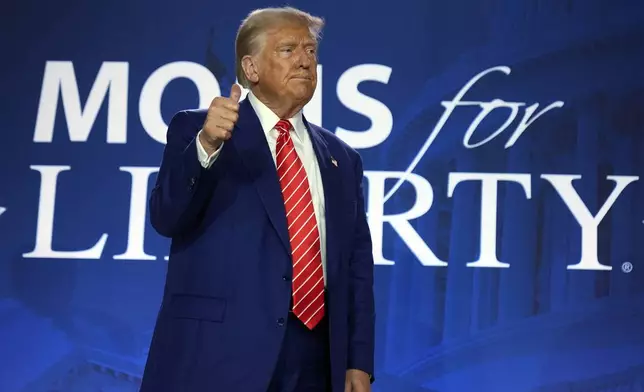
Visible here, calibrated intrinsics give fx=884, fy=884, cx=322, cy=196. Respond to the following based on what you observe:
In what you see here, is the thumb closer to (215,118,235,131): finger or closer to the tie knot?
(215,118,235,131): finger

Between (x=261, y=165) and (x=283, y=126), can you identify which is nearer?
(x=261, y=165)

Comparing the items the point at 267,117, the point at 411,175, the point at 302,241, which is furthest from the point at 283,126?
the point at 411,175

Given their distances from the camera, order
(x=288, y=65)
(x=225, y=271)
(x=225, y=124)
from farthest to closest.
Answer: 1. (x=288, y=65)
2. (x=225, y=271)
3. (x=225, y=124)

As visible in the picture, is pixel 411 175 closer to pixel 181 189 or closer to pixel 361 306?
pixel 361 306

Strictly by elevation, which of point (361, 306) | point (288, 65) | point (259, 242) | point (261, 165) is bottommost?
point (361, 306)

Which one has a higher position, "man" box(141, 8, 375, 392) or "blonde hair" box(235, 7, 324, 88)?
"blonde hair" box(235, 7, 324, 88)

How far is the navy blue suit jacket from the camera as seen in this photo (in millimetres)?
1594

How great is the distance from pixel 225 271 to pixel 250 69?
0.44 m

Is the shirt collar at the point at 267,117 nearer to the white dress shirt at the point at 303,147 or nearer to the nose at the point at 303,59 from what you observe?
the white dress shirt at the point at 303,147

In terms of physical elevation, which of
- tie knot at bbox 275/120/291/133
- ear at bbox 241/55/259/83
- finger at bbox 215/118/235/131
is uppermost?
ear at bbox 241/55/259/83

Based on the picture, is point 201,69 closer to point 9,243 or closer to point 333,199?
point 9,243

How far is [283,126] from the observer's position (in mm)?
1806

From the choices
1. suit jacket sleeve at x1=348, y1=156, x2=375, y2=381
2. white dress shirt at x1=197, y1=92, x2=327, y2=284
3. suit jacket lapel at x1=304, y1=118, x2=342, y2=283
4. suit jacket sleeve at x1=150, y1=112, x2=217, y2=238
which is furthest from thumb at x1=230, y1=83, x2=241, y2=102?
suit jacket sleeve at x1=348, y1=156, x2=375, y2=381

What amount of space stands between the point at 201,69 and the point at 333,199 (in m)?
1.49
